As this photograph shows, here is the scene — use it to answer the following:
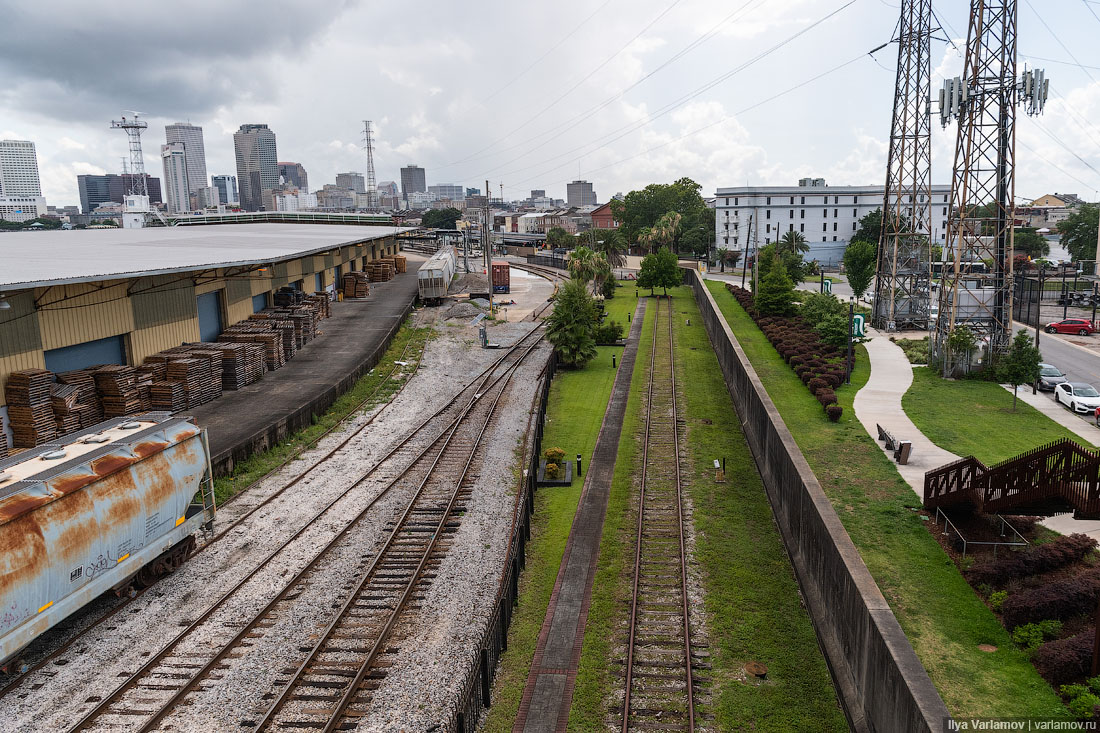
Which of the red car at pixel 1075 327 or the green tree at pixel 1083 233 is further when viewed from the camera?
the green tree at pixel 1083 233

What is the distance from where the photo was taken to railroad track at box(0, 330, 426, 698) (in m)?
12.9

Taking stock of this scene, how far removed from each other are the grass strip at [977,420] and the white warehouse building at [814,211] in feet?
270

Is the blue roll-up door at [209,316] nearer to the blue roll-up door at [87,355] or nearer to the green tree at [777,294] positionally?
the blue roll-up door at [87,355]

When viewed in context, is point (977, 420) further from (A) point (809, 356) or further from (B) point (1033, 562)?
(B) point (1033, 562)

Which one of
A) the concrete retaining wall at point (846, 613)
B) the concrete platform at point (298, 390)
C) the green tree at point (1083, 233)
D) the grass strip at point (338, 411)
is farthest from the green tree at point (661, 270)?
the green tree at point (1083, 233)

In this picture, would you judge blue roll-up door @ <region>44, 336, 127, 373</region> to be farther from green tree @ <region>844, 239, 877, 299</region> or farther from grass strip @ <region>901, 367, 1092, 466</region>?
green tree @ <region>844, 239, 877, 299</region>

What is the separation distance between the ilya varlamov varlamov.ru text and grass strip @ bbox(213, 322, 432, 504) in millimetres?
18156

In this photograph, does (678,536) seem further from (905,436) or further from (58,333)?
(58,333)

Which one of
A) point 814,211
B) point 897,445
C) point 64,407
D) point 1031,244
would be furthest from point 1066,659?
point 1031,244

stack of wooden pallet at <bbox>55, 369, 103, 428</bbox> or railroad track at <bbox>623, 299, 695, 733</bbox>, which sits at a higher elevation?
stack of wooden pallet at <bbox>55, 369, 103, 428</bbox>

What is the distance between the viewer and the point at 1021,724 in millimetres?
10297

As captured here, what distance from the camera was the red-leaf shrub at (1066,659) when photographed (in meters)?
11.1

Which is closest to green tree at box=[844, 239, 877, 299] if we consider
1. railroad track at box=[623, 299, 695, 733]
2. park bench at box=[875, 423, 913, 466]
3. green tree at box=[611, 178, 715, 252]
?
park bench at box=[875, 423, 913, 466]

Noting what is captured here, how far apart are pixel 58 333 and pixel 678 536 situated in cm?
1992
